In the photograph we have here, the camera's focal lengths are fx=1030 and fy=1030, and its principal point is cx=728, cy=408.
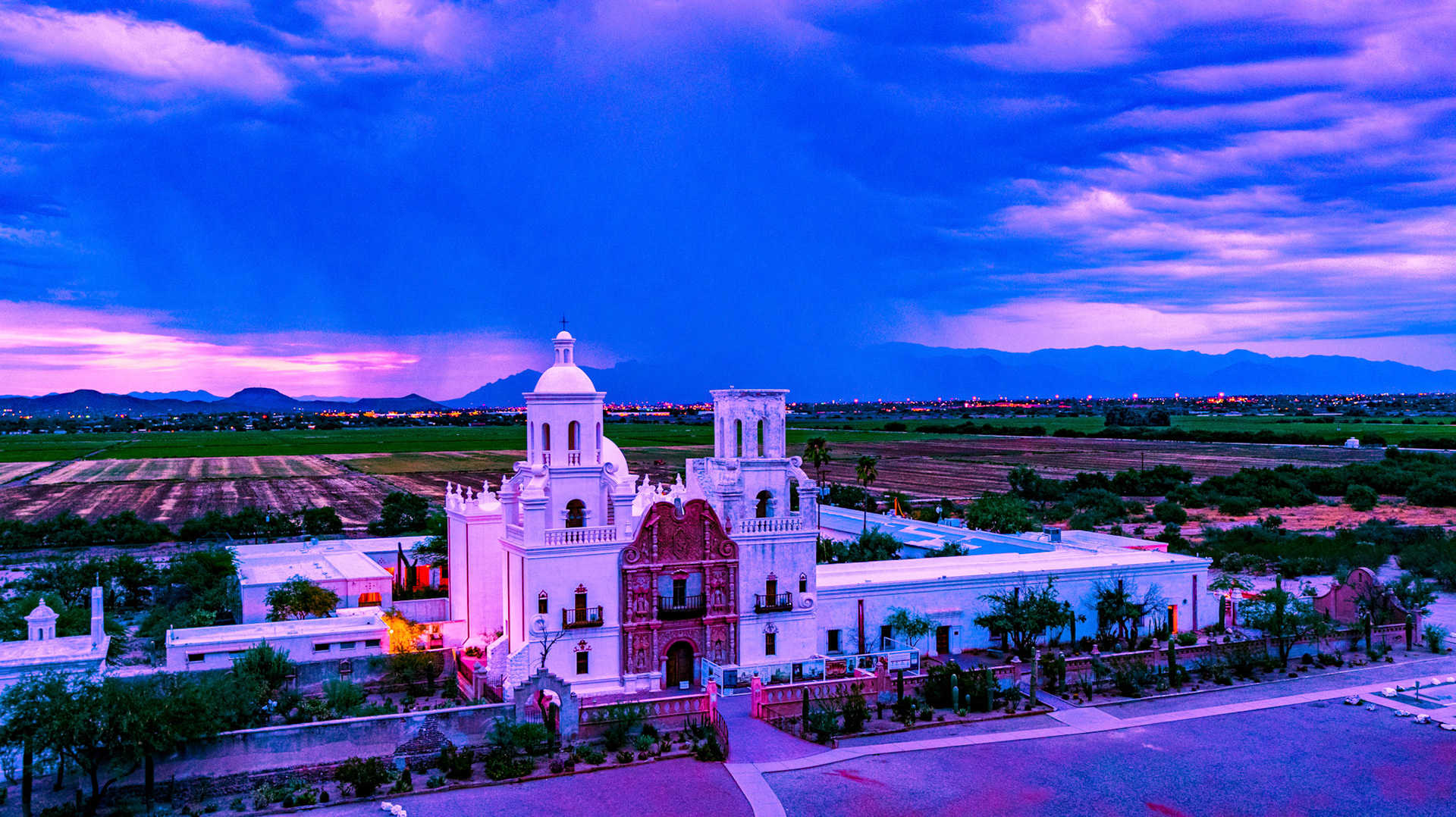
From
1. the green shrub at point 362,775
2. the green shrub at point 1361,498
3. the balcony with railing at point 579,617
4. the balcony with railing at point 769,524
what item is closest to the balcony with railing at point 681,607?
the balcony with railing at point 579,617

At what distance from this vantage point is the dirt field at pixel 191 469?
123562 millimetres

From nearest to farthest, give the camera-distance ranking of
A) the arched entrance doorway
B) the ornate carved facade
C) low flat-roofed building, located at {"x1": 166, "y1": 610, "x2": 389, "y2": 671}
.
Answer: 1. low flat-roofed building, located at {"x1": 166, "y1": 610, "x2": 389, "y2": 671}
2. the ornate carved facade
3. the arched entrance doorway

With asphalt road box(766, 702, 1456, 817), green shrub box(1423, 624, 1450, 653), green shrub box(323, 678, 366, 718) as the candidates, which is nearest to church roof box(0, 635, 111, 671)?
green shrub box(323, 678, 366, 718)

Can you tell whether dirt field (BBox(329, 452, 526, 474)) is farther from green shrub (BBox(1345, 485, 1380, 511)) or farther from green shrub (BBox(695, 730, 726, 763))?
green shrub (BBox(695, 730, 726, 763))

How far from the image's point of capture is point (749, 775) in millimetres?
25828

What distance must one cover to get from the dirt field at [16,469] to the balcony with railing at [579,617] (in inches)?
4410

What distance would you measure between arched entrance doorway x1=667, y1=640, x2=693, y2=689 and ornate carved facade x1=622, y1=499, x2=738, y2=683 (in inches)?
1.0

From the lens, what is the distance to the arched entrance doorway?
33.4 m

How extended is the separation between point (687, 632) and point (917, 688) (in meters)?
7.50

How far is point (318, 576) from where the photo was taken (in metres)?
42.3

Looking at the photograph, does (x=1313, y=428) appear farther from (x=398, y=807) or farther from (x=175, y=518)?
(x=398, y=807)

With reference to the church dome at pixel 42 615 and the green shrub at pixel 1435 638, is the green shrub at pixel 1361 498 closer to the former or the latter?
the green shrub at pixel 1435 638

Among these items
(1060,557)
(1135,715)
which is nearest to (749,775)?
(1135,715)

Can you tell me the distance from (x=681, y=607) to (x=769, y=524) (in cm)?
401
